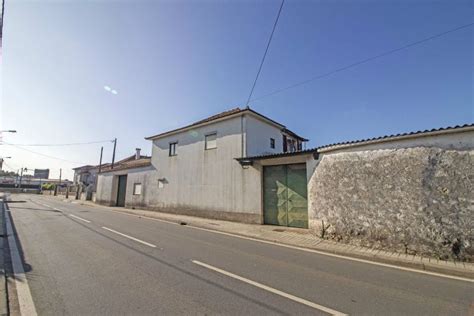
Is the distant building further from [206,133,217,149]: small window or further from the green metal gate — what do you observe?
the green metal gate

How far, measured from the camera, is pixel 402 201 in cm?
691

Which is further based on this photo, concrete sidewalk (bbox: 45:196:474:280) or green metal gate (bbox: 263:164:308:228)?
green metal gate (bbox: 263:164:308:228)

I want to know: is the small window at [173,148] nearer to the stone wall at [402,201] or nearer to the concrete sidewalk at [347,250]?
the concrete sidewalk at [347,250]

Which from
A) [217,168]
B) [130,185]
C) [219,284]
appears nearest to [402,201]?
[219,284]

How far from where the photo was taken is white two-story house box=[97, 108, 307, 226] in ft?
42.0

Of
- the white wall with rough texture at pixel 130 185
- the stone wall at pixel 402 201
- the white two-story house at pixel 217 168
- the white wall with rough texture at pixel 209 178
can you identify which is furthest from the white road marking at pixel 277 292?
the white wall with rough texture at pixel 130 185

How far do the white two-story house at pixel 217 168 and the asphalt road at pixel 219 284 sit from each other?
593cm

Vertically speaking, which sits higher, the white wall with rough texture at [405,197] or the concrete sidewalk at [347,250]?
the white wall with rough texture at [405,197]

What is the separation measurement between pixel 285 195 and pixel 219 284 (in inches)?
307

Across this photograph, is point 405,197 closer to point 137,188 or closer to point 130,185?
point 137,188

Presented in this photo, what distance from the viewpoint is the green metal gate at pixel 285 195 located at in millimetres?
10914

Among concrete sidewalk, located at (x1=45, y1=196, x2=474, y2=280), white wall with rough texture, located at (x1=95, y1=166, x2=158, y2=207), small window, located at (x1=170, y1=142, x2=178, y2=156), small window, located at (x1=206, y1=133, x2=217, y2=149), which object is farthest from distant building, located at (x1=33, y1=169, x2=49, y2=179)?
concrete sidewalk, located at (x1=45, y1=196, x2=474, y2=280)

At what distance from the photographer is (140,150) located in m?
36.3

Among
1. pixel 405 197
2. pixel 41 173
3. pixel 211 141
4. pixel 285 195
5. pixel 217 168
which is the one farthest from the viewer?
pixel 41 173
